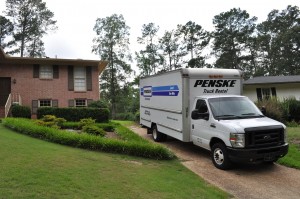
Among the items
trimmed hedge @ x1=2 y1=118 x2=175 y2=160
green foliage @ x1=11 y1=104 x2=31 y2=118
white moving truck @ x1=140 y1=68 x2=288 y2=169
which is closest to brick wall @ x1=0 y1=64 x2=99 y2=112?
green foliage @ x1=11 y1=104 x2=31 y2=118

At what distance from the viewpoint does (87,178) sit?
585cm

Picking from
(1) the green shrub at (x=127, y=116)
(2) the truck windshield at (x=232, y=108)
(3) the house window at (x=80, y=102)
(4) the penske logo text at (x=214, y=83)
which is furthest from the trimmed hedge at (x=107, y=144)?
(1) the green shrub at (x=127, y=116)

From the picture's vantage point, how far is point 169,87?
36.9 ft

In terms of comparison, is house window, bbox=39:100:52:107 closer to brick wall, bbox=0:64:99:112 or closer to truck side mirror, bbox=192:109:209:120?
brick wall, bbox=0:64:99:112

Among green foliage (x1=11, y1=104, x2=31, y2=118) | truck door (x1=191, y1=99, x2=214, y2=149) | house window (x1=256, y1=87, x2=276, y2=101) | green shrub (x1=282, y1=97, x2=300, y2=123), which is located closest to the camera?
truck door (x1=191, y1=99, x2=214, y2=149)

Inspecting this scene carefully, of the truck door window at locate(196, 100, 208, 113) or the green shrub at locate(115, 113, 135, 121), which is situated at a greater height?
the truck door window at locate(196, 100, 208, 113)

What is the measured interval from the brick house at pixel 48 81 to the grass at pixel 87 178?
15.5m

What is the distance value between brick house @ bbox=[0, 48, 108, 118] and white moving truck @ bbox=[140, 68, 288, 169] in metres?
12.7

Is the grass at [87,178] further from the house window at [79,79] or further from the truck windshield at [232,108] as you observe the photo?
the house window at [79,79]

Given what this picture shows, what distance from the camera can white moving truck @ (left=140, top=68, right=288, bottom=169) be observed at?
789 centimetres

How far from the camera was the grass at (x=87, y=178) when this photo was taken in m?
4.95

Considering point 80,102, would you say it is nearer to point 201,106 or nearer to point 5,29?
point 201,106

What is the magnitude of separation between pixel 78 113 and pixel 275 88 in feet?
58.0

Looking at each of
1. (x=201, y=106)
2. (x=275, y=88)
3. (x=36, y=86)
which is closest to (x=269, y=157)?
(x=201, y=106)
